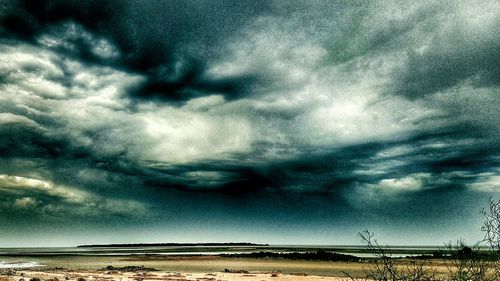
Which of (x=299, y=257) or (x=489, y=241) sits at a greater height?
(x=489, y=241)

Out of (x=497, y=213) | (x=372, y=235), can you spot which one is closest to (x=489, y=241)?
(x=497, y=213)

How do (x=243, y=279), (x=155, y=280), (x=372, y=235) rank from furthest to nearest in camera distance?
(x=243, y=279), (x=155, y=280), (x=372, y=235)

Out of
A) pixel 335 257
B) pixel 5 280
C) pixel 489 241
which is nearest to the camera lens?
pixel 489 241

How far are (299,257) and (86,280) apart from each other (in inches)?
1818

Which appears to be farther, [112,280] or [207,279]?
[207,279]

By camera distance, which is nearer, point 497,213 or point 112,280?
point 497,213

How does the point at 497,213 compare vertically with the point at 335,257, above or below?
above

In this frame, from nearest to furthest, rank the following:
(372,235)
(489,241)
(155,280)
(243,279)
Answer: (372,235) < (489,241) < (155,280) < (243,279)

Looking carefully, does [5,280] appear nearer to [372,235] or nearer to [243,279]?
[243,279]

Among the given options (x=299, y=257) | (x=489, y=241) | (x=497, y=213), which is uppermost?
(x=497, y=213)

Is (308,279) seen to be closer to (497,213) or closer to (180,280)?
(180,280)

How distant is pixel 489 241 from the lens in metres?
10.6

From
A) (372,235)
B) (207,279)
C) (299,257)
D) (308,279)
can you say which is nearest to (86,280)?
(207,279)

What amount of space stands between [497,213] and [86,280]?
1115 inches
